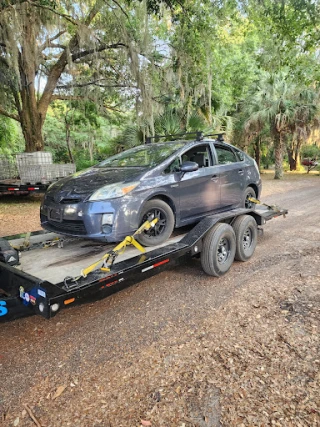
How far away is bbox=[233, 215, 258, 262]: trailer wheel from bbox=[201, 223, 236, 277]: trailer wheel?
190 mm

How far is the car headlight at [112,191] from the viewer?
3539 millimetres

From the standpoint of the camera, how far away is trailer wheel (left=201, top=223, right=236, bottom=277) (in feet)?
13.7

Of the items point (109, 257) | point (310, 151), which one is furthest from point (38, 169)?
point (310, 151)

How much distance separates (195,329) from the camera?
3.13 m

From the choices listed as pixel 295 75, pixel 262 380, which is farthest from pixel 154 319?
pixel 295 75

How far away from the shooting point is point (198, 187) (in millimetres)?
4590

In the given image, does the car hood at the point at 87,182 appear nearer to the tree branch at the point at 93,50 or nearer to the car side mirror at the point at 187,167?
the car side mirror at the point at 187,167

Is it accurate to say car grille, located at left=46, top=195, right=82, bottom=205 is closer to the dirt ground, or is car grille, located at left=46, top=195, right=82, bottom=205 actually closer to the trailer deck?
the trailer deck

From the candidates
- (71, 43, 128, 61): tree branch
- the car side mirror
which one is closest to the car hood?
the car side mirror

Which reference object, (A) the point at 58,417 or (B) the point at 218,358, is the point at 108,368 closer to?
(A) the point at 58,417

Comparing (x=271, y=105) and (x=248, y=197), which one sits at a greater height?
→ (x=271, y=105)

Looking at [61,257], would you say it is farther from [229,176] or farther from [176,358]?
[229,176]

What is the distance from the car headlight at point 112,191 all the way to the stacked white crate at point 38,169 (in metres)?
7.62

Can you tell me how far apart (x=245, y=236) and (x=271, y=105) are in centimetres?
1539
